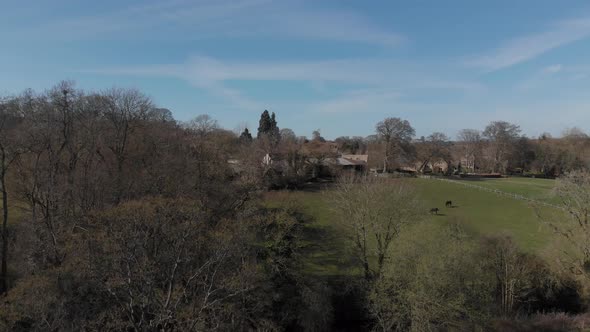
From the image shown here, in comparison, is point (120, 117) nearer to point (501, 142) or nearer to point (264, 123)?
point (264, 123)

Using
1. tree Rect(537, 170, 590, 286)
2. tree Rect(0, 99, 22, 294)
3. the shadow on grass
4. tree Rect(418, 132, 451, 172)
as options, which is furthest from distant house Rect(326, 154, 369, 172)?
tree Rect(0, 99, 22, 294)

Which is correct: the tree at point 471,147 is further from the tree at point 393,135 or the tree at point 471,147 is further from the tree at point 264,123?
the tree at point 264,123

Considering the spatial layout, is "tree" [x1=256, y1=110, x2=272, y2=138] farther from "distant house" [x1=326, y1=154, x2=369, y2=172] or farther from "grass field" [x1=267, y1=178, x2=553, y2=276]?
"grass field" [x1=267, y1=178, x2=553, y2=276]

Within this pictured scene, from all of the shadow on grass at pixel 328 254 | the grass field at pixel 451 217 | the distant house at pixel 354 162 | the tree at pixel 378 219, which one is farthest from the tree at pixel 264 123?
the tree at pixel 378 219

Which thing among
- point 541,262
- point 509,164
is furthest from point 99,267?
point 509,164

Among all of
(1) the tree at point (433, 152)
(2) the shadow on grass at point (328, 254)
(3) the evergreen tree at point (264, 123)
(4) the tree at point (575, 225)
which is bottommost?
(2) the shadow on grass at point (328, 254)

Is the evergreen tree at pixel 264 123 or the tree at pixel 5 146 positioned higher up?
the evergreen tree at pixel 264 123

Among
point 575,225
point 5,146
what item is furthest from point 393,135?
point 5,146
